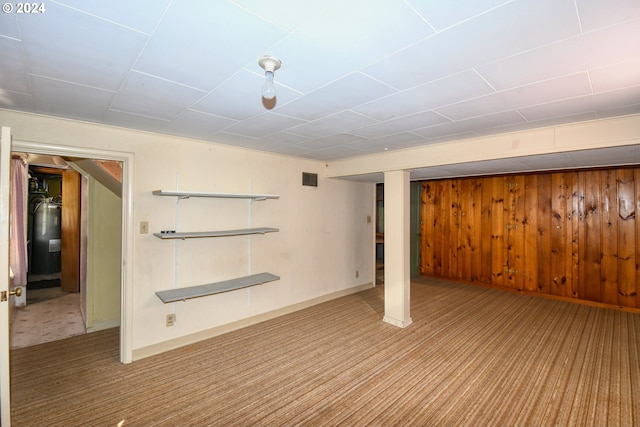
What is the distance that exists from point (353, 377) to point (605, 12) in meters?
2.82

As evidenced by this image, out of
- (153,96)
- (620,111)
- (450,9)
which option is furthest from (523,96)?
(153,96)

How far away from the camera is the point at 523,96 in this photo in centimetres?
199

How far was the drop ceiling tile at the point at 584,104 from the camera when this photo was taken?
193cm

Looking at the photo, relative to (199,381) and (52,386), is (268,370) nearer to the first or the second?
(199,381)

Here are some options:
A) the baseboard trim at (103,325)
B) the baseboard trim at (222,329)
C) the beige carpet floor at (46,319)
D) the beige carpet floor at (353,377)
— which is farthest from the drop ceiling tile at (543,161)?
the beige carpet floor at (46,319)

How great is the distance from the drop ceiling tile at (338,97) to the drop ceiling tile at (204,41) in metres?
0.55

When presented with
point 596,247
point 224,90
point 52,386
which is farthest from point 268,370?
point 596,247

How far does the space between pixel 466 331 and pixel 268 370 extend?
8.04 feet

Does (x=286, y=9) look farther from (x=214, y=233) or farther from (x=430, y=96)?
(x=214, y=233)

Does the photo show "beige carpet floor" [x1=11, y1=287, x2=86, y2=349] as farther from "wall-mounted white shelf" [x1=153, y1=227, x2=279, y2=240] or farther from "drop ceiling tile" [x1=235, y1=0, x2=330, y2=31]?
"drop ceiling tile" [x1=235, y1=0, x2=330, y2=31]

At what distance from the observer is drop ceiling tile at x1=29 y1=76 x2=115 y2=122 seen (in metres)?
1.86

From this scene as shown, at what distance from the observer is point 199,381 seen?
2.55 meters

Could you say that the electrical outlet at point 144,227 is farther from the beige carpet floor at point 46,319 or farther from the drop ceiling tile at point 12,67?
the beige carpet floor at point 46,319

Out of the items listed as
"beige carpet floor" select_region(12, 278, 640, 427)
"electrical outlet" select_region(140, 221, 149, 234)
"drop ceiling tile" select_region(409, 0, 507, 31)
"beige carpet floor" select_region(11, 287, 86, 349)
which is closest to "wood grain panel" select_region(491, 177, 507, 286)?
"beige carpet floor" select_region(12, 278, 640, 427)
